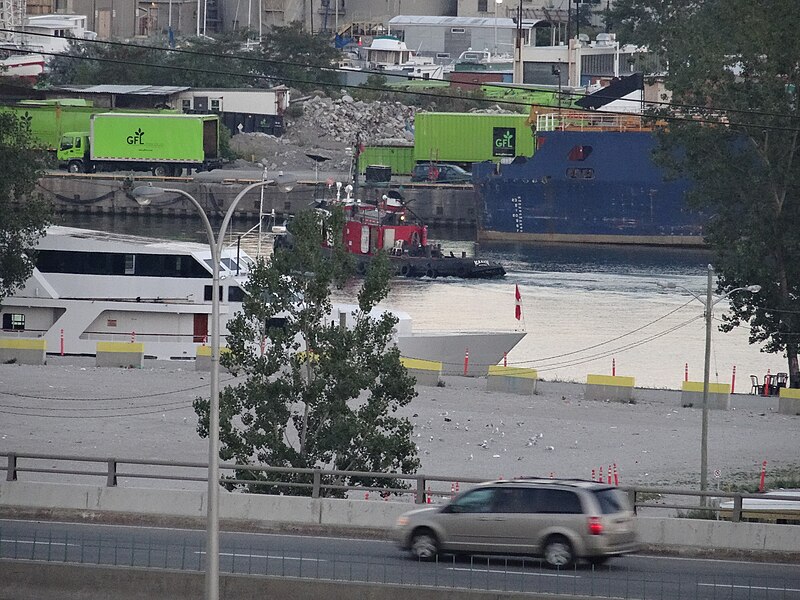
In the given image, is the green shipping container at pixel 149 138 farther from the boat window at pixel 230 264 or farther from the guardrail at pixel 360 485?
the guardrail at pixel 360 485

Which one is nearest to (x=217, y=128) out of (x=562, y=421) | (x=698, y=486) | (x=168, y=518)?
(x=562, y=421)

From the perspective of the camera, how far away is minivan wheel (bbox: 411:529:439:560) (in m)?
17.4

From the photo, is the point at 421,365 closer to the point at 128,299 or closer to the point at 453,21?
the point at 128,299

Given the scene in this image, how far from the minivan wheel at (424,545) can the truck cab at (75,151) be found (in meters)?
84.1

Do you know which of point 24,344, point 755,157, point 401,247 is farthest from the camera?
point 401,247

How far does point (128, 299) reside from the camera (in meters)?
44.8

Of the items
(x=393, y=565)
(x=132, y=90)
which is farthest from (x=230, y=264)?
(x=132, y=90)

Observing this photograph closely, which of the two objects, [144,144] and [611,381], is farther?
[144,144]

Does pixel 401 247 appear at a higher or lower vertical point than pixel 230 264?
lower

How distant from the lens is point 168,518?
19656 mm

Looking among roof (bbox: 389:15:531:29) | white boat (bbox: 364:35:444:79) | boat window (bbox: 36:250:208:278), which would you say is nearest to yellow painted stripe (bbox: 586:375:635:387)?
boat window (bbox: 36:250:208:278)

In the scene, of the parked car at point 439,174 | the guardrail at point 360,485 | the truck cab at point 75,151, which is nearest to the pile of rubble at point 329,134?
the parked car at point 439,174

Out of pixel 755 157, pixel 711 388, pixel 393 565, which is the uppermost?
pixel 755 157

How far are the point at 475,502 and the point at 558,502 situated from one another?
1050 millimetres
